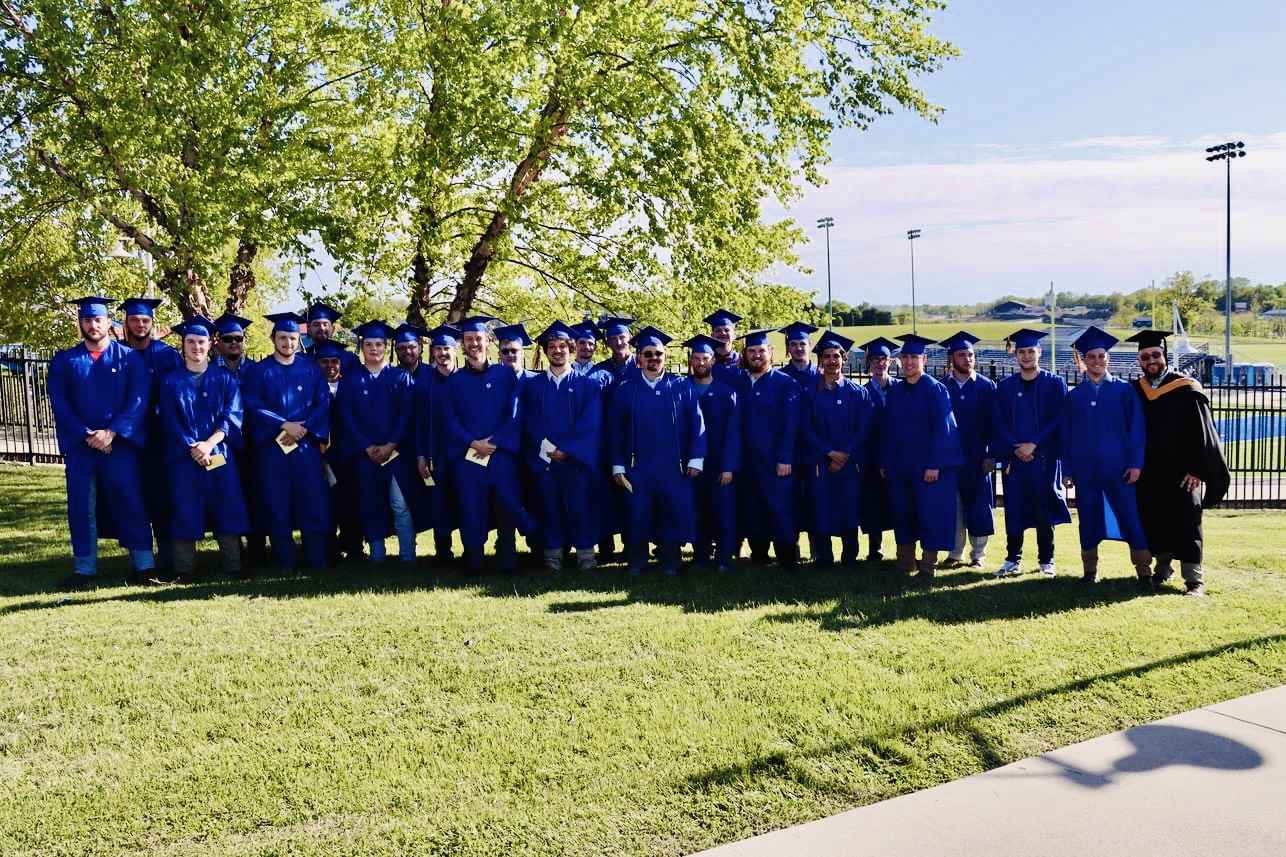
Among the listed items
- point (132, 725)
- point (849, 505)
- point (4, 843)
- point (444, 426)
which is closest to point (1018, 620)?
point (849, 505)

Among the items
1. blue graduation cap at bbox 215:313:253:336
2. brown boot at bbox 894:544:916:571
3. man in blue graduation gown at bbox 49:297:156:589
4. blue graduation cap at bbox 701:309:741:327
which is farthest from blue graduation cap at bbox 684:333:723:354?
man in blue graduation gown at bbox 49:297:156:589

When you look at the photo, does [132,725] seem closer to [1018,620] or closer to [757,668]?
[757,668]

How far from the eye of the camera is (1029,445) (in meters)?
8.10

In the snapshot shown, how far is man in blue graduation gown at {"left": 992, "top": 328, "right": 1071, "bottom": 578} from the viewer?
8156 millimetres

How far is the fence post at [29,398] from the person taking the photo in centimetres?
1723

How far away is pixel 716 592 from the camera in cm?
734

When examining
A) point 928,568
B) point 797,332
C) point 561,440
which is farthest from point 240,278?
point 928,568

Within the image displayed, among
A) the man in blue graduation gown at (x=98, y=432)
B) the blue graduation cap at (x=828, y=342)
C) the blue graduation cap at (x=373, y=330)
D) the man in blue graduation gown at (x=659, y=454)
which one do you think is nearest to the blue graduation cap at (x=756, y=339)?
the blue graduation cap at (x=828, y=342)

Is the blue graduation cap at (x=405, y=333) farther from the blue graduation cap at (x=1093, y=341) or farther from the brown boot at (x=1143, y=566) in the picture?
the brown boot at (x=1143, y=566)

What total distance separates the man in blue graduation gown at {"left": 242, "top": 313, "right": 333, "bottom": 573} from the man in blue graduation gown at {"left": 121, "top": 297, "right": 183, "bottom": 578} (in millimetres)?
643

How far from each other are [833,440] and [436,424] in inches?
129

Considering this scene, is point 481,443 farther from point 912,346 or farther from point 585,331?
point 912,346

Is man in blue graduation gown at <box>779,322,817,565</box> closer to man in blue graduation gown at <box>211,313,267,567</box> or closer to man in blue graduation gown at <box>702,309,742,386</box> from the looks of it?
man in blue graduation gown at <box>702,309,742,386</box>

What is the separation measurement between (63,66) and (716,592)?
351 inches
